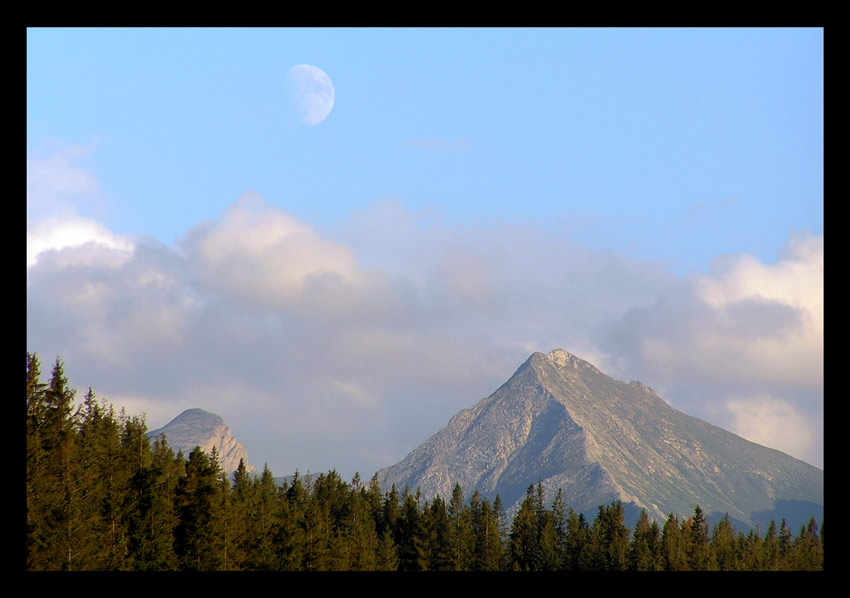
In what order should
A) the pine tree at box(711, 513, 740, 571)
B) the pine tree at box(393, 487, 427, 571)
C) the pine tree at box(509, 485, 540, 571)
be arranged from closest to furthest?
the pine tree at box(393, 487, 427, 571), the pine tree at box(509, 485, 540, 571), the pine tree at box(711, 513, 740, 571)

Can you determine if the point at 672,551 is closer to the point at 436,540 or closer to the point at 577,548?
the point at 577,548

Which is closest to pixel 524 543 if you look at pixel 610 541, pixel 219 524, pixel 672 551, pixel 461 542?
pixel 610 541

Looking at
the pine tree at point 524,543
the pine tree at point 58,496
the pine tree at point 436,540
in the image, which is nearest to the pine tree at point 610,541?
the pine tree at point 524,543

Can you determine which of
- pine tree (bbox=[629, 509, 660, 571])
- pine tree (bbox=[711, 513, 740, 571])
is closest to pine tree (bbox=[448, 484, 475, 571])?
pine tree (bbox=[629, 509, 660, 571])

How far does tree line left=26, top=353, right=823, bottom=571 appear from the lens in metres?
56.3

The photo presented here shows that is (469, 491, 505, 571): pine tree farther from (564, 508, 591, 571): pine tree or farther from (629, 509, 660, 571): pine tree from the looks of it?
(629, 509, 660, 571): pine tree

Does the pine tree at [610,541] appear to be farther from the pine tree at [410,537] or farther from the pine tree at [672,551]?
the pine tree at [410,537]

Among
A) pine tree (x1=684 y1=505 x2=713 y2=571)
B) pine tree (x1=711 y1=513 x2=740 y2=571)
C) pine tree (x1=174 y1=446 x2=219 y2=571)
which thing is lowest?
pine tree (x1=711 y1=513 x2=740 y2=571)
